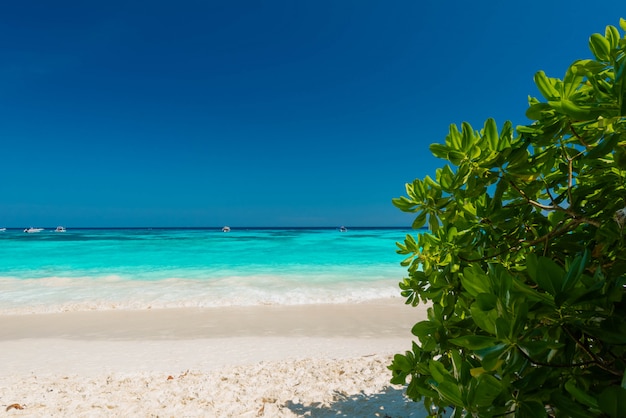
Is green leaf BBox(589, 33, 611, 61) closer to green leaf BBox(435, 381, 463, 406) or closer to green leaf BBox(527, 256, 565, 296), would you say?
green leaf BBox(527, 256, 565, 296)

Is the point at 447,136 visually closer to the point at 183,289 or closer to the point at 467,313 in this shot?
the point at 467,313

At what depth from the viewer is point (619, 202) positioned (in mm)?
941

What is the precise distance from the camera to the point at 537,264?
0.62 meters

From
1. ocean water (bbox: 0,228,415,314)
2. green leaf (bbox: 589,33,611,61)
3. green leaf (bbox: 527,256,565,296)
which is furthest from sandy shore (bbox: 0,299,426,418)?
green leaf (bbox: 589,33,611,61)

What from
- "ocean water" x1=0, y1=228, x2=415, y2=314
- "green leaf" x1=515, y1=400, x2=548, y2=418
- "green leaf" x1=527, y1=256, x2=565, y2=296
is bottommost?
"ocean water" x1=0, y1=228, x2=415, y2=314

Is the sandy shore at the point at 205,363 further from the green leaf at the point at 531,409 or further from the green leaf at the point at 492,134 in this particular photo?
the green leaf at the point at 492,134

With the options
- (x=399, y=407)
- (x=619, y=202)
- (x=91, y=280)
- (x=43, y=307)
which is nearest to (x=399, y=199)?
(x=619, y=202)

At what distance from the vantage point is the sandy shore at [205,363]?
3084 millimetres

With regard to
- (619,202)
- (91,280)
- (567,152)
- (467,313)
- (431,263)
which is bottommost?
(91,280)

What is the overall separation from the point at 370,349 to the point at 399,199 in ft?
14.0

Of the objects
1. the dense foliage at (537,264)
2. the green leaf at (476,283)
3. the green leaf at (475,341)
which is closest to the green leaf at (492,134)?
the dense foliage at (537,264)

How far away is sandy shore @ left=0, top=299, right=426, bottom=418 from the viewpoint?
308 cm

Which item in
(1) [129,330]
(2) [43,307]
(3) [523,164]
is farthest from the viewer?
(2) [43,307]

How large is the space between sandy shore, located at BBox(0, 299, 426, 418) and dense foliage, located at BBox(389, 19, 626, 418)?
1992 mm
